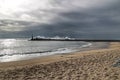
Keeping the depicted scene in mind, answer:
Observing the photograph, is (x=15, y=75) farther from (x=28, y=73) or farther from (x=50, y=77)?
(x=50, y=77)

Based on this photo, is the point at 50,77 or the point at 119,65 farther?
the point at 119,65

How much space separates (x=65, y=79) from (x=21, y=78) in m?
2.42

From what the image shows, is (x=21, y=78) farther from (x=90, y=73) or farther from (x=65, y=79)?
(x=90, y=73)

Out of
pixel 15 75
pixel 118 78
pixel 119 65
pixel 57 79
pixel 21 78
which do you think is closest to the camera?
pixel 118 78

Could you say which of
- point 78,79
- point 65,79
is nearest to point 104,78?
point 78,79

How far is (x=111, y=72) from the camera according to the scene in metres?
8.78

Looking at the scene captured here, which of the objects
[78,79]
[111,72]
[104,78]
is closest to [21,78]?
[78,79]

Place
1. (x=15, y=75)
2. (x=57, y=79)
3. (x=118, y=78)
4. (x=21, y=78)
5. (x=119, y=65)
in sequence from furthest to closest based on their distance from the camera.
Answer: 1. (x=119, y=65)
2. (x=15, y=75)
3. (x=21, y=78)
4. (x=57, y=79)
5. (x=118, y=78)

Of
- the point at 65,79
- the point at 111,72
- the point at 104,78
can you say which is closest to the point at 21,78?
the point at 65,79

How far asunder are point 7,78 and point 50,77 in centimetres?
233

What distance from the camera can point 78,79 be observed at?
802 centimetres

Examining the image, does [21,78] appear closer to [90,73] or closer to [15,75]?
[15,75]

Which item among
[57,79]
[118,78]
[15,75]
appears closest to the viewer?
[118,78]

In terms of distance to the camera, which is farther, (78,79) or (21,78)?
(21,78)
